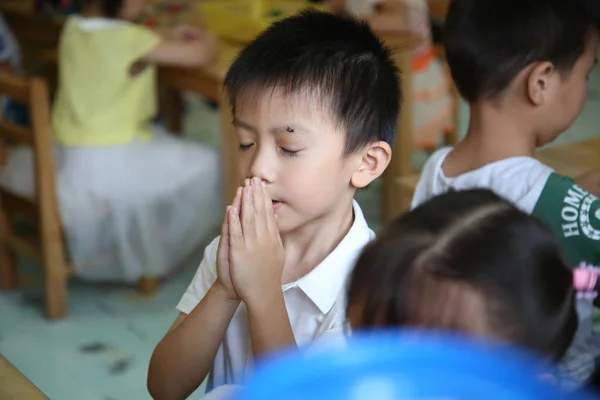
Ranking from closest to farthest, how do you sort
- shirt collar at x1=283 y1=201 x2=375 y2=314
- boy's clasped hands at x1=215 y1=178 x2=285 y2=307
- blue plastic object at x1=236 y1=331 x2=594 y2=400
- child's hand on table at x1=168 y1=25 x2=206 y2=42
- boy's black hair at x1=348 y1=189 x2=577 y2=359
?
1. blue plastic object at x1=236 y1=331 x2=594 y2=400
2. boy's black hair at x1=348 y1=189 x2=577 y2=359
3. boy's clasped hands at x1=215 y1=178 x2=285 y2=307
4. shirt collar at x1=283 y1=201 x2=375 y2=314
5. child's hand on table at x1=168 y1=25 x2=206 y2=42

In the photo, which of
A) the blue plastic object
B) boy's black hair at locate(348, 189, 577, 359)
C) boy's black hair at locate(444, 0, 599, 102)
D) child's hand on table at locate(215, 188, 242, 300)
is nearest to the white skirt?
boy's black hair at locate(444, 0, 599, 102)

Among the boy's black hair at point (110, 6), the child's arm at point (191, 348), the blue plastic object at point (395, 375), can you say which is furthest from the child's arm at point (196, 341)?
the boy's black hair at point (110, 6)

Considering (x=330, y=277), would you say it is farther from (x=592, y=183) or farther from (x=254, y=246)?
(x=592, y=183)

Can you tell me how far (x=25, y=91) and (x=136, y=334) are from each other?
2.65 ft

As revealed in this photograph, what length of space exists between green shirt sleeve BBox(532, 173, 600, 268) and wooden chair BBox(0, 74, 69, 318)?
157 cm

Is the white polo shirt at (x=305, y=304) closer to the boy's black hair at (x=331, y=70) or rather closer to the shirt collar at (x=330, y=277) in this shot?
the shirt collar at (x=330, y=277)

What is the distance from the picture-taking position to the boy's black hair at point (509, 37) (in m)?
1.30

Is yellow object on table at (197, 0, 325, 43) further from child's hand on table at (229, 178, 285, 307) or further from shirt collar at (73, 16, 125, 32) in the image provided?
child's hand on table at (229, 178, 285, 307)

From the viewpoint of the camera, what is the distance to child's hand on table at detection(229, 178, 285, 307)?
2.86ft

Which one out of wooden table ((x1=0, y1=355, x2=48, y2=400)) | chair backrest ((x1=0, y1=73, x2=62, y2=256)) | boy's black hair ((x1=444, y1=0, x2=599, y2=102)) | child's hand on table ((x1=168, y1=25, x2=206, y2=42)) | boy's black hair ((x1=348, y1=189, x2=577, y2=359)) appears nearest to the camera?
boy's black hair ((x1=348, y1=189, x2=577, y2=359))

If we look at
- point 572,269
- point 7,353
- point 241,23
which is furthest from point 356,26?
point 241,23

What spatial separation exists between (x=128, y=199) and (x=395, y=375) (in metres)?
2.18

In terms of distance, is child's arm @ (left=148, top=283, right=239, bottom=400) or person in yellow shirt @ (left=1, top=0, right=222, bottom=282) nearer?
child's arm @ (left=148, top=283, right=239, bottom=400)

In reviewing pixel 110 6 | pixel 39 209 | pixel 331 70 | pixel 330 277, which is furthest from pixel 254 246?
pixel 110 6
